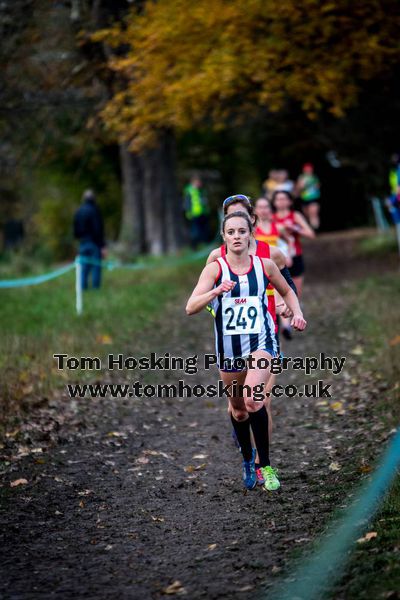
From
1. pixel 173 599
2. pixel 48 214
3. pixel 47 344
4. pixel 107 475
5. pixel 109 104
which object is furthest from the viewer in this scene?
pixel 48 214

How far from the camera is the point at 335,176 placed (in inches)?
1534

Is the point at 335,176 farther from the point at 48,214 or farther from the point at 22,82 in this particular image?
the point at 22,82

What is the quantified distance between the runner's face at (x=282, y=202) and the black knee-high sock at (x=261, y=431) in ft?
20.4

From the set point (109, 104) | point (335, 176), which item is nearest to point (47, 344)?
point (109, 104)

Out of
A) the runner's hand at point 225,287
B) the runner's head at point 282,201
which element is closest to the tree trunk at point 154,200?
the runner's head at point 282,201

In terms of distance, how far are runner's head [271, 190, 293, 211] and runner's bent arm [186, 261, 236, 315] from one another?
6.24 metres

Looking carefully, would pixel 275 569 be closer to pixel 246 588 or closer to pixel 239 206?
pixel 246 588

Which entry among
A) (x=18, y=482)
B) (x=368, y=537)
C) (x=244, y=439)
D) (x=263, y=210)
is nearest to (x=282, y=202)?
(x=263, y=210)

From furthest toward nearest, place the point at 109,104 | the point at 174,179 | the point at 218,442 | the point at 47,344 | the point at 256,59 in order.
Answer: the point at 174,179, the point at 109,104, the point at 256,59, the point at 47,344, the point at 218,442

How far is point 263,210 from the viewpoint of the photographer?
11844 mm

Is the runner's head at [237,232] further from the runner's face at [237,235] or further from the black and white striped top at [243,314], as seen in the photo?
the black and white striped top at [243,314]

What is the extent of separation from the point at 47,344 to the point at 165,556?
7.30 meters

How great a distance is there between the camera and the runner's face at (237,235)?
21.8ft

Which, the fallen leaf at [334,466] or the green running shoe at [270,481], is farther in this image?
the fallen leaf at [334,466]
